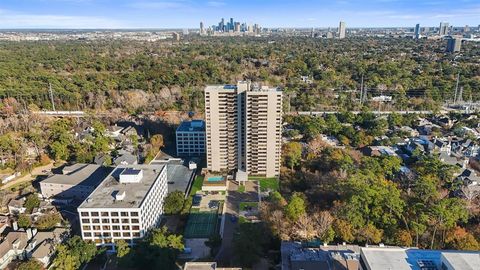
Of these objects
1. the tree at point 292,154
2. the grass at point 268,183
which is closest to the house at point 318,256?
the grass at point 268,183

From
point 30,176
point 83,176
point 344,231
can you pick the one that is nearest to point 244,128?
point 344,231

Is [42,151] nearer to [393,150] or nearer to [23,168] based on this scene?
[23,168]

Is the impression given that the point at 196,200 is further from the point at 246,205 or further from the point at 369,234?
the point at 369,234

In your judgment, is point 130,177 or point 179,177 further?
point 179,177

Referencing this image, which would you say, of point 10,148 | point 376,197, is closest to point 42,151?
point 10,148

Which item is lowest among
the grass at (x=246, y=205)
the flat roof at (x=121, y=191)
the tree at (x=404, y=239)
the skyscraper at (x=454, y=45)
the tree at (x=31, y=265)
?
the grass at (x=246, y=205)

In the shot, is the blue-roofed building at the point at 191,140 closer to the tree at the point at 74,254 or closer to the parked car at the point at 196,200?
the parked car at the point at 196,200

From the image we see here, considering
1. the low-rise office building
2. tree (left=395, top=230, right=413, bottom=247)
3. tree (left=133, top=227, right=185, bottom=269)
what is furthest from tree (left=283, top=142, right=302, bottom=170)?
the low-rise office building
